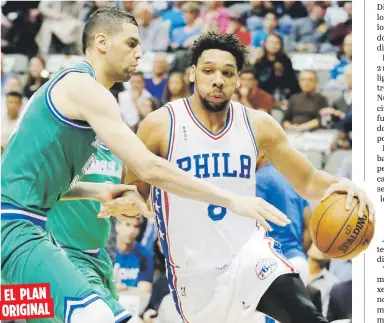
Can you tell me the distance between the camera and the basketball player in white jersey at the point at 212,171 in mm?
3750

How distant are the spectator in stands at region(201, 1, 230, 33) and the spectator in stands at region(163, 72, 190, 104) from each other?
2.56 ft

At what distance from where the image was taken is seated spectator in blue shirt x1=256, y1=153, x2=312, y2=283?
4.92 meters

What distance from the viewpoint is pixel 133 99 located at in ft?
20.8

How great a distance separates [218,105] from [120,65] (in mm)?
644

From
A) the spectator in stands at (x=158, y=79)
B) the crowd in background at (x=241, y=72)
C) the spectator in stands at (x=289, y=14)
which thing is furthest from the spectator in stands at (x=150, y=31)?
the spectator in stands at (x=289, y=14)

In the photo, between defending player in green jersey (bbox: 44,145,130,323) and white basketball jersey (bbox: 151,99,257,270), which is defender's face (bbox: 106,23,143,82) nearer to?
white basketball jersey (bbox: 151,99,257,270)

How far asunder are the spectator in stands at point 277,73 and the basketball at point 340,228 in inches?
114

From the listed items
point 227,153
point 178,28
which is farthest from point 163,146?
point 178,28

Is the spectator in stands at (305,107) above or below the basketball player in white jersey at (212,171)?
above

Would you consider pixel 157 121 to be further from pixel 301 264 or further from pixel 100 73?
pixel 301 264

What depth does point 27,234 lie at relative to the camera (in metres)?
3.09

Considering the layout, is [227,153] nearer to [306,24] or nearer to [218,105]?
[218,105]

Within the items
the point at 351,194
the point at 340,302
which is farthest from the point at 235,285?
the point at 340,302

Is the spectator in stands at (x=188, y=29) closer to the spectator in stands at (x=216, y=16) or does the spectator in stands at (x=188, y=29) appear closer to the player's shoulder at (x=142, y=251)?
the spectator in stands at (x=216, y=16)
